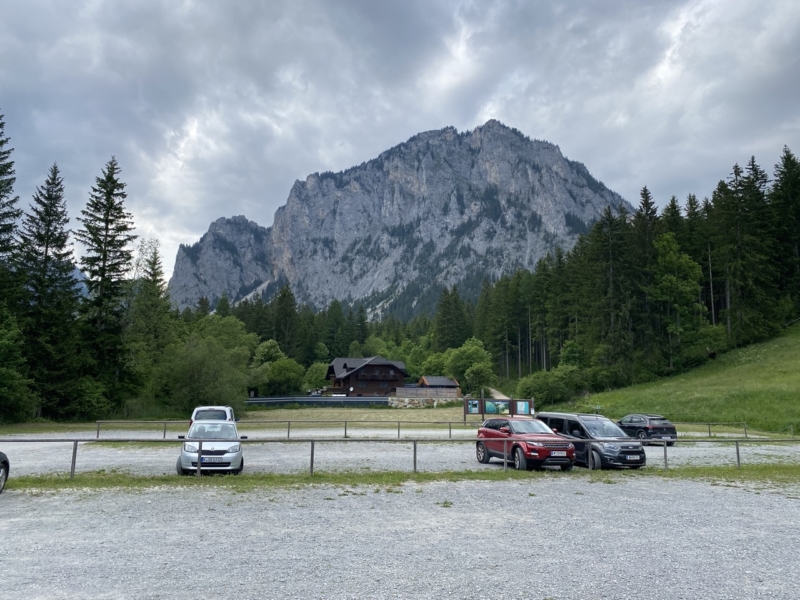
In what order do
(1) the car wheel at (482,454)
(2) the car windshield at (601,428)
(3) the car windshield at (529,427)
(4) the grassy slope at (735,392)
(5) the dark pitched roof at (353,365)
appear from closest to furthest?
(3) the car windshield at (529,427) < (2) the car windshield at (601,428) < (1) the car wheel at (482,454) < (4) the grassy slope at (735,392) < (5) the dark pitched roof at (353,365)

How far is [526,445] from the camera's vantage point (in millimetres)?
16984

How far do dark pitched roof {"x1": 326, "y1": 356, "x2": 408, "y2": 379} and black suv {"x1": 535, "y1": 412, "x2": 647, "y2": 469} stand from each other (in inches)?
2894

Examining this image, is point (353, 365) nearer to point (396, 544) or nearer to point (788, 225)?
point (788, 225)

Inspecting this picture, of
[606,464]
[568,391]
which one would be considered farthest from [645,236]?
[606,464]

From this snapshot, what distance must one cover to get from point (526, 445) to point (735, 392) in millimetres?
32499

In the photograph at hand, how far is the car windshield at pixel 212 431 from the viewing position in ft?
53.9

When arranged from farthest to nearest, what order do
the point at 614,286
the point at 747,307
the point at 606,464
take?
the point at 614,286, the point at 747,307, the point at 606,464

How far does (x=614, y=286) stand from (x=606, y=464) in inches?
1747

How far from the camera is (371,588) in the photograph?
6.21 metres

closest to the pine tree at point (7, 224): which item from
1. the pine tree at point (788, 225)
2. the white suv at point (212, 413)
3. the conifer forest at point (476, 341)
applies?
the conifer forest at point (476, 341)

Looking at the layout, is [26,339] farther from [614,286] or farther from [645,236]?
[645,236]

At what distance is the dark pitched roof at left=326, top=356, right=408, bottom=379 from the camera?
9312 centimetres

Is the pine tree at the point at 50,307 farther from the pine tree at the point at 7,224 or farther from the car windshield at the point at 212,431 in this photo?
the car windshield at the point at 212,431

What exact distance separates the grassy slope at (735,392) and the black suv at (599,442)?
22635 mm
